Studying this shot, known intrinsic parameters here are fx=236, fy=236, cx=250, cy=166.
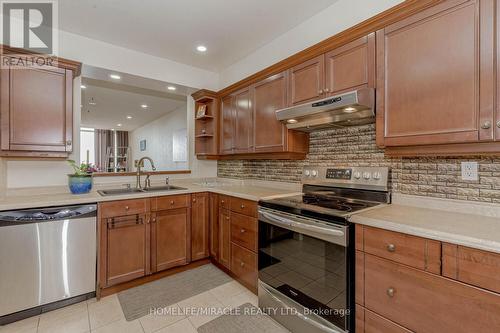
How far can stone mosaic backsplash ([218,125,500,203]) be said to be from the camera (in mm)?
1416

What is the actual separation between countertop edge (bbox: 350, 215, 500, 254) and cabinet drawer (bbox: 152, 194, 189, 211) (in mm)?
1853

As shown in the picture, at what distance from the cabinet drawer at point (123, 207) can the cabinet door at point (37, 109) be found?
69 cm

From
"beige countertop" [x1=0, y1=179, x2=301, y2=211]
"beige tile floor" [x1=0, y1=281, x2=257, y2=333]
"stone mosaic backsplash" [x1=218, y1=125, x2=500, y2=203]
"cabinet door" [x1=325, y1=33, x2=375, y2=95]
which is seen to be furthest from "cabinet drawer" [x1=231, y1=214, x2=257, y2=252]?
"cabinet door" [x1=325, y1=33, x2=375, y2=95]

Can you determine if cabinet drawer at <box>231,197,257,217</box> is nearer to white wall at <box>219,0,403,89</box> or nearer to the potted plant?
the potted plant

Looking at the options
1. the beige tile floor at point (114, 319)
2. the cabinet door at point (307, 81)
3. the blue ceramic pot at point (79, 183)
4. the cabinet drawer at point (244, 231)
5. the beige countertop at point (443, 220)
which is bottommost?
the beige tile floor at point (114, 319)

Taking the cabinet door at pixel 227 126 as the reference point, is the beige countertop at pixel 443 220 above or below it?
below

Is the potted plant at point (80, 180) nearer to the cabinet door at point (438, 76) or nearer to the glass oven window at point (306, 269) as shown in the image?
the glass oven window at point (306, 269)

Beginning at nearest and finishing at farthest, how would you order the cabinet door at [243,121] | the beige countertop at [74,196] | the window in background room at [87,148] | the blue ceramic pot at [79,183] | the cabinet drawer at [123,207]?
the beige countertop at [74,196]
the cabinet drawer at [123,207]
the blue ceramic pot at [79,183]
the cabinet door at [243,121]
the window in background room at [87,148]

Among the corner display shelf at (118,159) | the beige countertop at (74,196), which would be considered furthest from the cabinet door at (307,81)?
the corner display shelf at (118,159)

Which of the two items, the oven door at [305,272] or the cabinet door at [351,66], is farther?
the cabinet door at [351,66]

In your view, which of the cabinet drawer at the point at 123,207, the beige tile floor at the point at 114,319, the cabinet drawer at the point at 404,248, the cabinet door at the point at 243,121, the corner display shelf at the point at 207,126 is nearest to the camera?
the cabinet drawer at the point at 404,248

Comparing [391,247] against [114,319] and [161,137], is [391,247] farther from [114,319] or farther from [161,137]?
[161,137]

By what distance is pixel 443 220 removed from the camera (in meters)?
1.31

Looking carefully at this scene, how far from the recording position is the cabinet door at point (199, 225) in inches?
108
